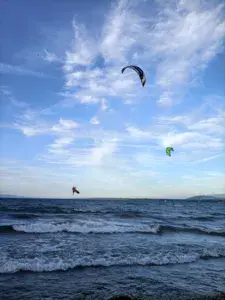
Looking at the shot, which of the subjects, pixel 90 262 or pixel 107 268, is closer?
pixel 107 268

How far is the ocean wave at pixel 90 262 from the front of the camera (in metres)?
9.39

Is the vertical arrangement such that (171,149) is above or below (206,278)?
above

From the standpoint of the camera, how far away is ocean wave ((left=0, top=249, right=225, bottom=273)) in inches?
370

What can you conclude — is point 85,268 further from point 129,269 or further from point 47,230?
point 47,230

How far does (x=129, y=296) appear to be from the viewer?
6.85 m

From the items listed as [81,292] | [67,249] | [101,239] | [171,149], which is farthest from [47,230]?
[81,292]

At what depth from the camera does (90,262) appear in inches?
408

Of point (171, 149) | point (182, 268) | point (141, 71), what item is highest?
Answer: point (141, 71)

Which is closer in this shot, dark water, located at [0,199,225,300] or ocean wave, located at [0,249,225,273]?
dark water, located at [0,199,225,300]

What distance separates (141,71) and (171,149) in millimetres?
7141

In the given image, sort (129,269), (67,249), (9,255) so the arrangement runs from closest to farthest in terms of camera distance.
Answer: (129,269)
(9,255)
(67,249)

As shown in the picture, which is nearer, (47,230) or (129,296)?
(129,296)

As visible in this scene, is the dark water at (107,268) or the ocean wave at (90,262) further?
the ocean wave at (90,262)

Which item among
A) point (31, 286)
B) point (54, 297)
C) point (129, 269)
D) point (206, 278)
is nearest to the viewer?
point (54, 297)
